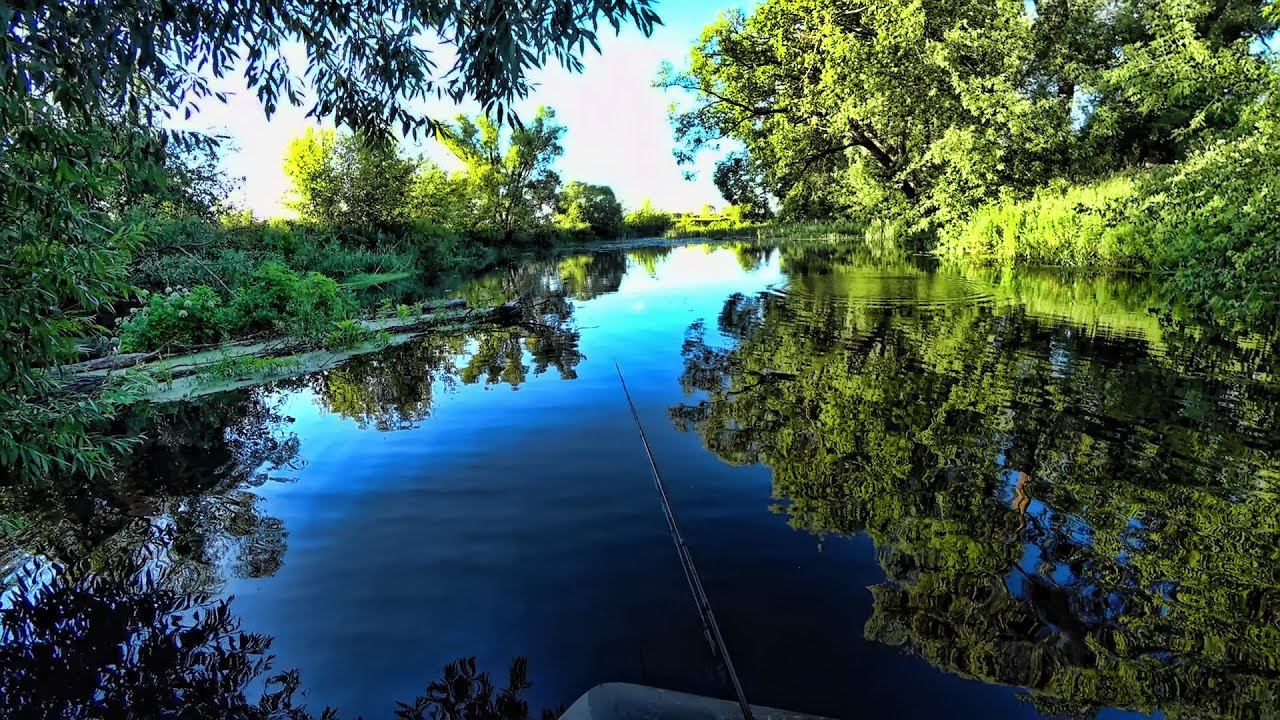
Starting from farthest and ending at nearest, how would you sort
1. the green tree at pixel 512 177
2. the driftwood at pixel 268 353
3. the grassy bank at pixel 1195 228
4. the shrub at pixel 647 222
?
1. the shrub at pixel 647 222
2. the green tree at pixel 512 177
3. the grassy bank at pixel 1195 228
4. the driftwood at pixel 268 353

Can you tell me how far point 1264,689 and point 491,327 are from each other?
513 inches

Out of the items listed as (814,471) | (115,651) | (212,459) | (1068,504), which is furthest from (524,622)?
(212,459)

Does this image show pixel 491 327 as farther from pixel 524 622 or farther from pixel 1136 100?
pixel 1136 100

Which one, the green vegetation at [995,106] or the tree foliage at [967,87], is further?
the tree foliage at [967,87]

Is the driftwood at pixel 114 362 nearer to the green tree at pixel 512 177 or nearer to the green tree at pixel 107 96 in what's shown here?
the green tree at pixel 107 96

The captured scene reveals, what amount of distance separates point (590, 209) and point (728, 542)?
82519 millimetres

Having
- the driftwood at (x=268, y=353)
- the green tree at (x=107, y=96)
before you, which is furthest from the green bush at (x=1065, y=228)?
the green tree at (x=107, y=96)

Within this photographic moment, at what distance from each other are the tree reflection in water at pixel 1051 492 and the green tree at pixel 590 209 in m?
65.4

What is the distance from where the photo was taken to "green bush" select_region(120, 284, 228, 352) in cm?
1019

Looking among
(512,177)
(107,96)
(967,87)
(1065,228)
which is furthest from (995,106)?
(512,177)

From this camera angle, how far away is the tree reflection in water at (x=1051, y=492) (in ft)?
9.37

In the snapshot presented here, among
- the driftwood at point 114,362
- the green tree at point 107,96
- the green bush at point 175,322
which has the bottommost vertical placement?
the driftwood at point 114,362

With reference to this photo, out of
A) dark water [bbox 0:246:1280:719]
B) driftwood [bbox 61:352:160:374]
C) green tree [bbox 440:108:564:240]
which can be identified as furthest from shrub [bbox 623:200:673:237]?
dark water [bbox 0:246:1280:719]

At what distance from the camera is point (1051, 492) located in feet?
14.6
